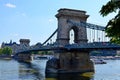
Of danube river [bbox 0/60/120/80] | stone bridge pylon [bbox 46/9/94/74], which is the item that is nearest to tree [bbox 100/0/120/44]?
danube river [bbox 0/60/120/80]

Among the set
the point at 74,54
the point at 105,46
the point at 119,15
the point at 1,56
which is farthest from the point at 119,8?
the point at 1,56

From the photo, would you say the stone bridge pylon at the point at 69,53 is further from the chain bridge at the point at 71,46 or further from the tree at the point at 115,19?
the tree at the point at 115,19

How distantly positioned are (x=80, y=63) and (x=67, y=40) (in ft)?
19.9

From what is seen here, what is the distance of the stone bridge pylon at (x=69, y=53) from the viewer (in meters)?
58.8

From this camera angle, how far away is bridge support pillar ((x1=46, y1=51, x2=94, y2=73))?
5831cm

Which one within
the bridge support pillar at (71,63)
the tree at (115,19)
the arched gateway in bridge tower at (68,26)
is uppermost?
the arched gateway in bridge tower at (68,26)

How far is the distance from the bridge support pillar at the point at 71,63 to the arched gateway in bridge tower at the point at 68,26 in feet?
11.4

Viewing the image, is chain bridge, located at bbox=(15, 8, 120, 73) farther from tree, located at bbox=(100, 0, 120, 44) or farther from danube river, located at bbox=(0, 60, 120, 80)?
tree, located at bbox=(100, 0, 120, 44)

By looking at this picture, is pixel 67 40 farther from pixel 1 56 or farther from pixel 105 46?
pixel 1 56

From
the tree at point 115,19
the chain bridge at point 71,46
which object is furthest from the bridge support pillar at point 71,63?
the tree at point 115,19

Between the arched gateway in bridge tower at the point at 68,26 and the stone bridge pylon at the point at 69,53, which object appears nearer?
the stone bridge pylon at the point at 69,53

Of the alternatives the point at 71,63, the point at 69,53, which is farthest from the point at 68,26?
the point at 71,63

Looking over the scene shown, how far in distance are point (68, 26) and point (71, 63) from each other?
29.2 feet

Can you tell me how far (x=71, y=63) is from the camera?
59.6 metres
